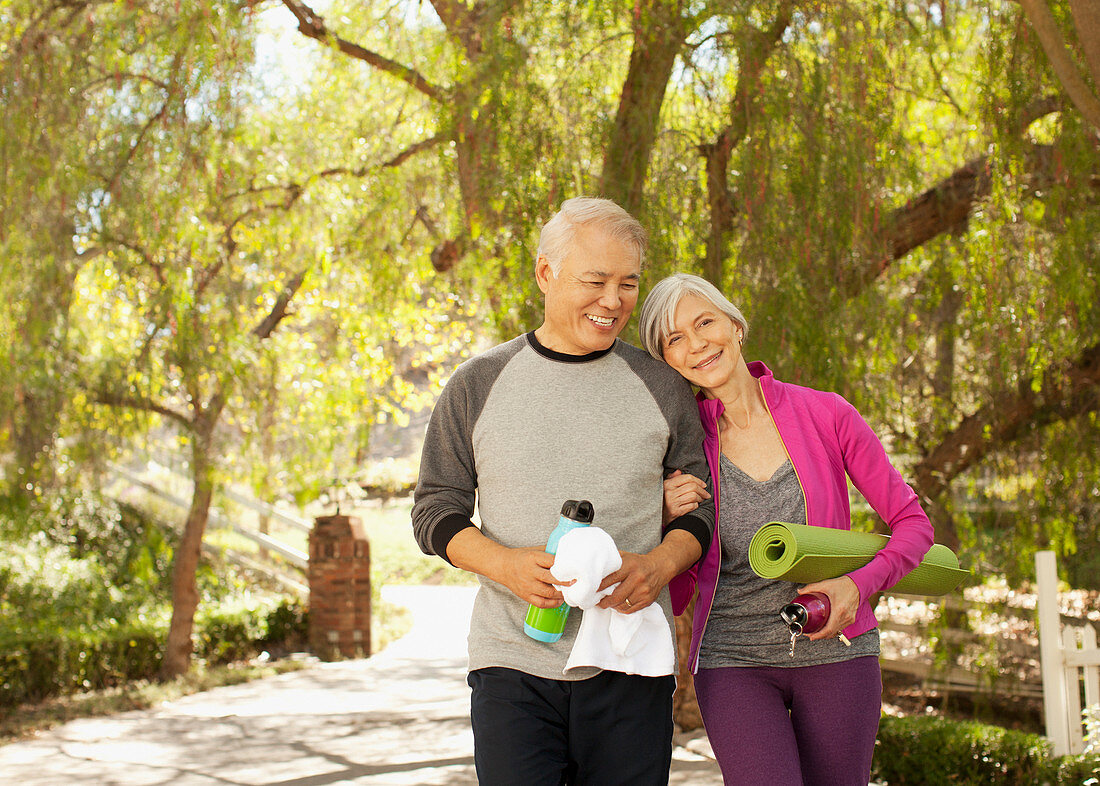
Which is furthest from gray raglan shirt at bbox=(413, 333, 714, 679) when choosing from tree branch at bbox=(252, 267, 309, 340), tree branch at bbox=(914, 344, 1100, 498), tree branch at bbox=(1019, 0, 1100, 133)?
tree branch at bbox=(252, 267, 309, 340)

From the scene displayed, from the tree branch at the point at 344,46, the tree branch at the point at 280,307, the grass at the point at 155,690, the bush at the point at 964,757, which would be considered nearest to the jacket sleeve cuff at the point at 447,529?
the bush at the point at 964,757

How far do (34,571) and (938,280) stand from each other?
25.7 feet

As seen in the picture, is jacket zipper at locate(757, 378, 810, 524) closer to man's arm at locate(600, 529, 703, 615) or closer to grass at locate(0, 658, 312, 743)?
man's arm at locate(600, 529, 703, 615)

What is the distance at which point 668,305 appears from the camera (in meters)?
2.15

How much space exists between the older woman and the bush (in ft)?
9.37

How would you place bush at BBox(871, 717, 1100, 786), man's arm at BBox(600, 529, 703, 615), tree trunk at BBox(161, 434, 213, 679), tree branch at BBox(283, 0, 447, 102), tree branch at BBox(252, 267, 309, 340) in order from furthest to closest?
tree branch at BBox(252, 267, 309, 340) → tree trunk at BBox(161, 434, 213, 679) → tree branch at BBox(283, 0, 447, 102) → bush at BBox(871, 717, 1100, 786) → man's arm at BBox(600, 529, 703, 615)

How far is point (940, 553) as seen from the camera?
220cm

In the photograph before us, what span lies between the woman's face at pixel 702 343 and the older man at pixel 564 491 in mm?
53

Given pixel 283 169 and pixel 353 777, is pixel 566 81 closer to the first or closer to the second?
pixel 353 777

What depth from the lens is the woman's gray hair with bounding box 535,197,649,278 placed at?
6.75 ft

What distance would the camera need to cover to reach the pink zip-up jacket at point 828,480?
2.05 m

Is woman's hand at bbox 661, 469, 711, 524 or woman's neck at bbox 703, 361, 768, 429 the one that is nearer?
woman's hand at bbox 661, 469, 711, 524

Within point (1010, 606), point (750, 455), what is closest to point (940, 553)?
point (750, 455)

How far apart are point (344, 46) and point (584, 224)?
481 centimetres
